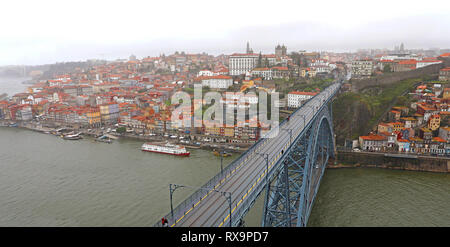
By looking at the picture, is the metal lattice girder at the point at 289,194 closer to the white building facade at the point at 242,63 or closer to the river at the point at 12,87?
the white building facade at the point at 242,63

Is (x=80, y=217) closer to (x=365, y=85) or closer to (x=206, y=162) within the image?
(x=206, y=162)

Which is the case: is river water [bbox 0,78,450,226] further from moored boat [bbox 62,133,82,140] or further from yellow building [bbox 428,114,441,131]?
moored boat [bbox 62,133,82,140]

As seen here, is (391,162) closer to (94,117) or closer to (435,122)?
(435,122)

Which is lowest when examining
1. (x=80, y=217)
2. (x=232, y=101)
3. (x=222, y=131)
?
(x=80, y=217)

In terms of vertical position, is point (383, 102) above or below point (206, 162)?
above

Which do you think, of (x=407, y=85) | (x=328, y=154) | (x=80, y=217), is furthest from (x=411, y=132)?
(x=80, y=217)
